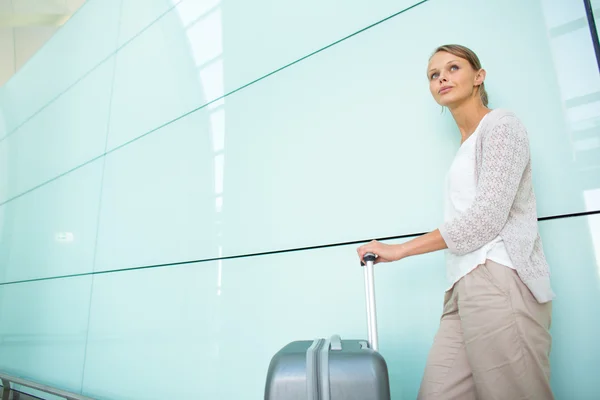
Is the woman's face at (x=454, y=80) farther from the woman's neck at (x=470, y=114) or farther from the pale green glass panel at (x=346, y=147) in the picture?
the pale green glass panel at (x=346, y=147)

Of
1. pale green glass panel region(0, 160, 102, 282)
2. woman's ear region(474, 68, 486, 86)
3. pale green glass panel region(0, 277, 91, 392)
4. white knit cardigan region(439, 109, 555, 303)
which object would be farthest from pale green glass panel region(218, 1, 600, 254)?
pale green glass panel region(0, 277, 91, 392)

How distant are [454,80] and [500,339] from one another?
0.76m

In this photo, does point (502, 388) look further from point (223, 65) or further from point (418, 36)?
point (223, 65)

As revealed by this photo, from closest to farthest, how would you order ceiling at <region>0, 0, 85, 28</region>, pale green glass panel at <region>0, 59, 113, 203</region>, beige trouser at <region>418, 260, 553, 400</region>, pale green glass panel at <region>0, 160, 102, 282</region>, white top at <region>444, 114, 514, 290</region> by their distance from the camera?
1. beige trouser at <region>418, 260, 553, 400</region>
2. white top at <region>444, 114, 514, 290</region>
3. pale green glass panel at <region>0, 160, 102, 282</region>
4. pale green glass panel at <region>0, 59, 113, 203</region>
5. ceiling at <region>0, 0, 85, 28</region>

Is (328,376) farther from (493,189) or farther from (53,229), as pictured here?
(53,229)

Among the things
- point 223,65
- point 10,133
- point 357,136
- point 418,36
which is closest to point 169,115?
point 223,65

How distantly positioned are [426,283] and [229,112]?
5.04 ft

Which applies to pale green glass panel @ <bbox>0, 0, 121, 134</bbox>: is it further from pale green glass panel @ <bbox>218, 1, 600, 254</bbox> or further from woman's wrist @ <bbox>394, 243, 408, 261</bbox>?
woman's wrist @ <bbox>394, 243, 408, 261</bbox>

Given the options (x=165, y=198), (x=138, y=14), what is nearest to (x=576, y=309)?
(x=165, y=198)

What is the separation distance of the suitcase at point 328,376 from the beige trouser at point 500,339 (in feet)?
0.76

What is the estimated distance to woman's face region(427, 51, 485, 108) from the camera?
1.16 meters

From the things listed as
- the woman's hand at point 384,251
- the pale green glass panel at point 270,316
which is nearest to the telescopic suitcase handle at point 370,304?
the woman's hand at point 384,251

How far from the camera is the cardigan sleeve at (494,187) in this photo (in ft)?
3.03

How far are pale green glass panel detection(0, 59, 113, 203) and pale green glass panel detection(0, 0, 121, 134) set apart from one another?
0.15 meters
